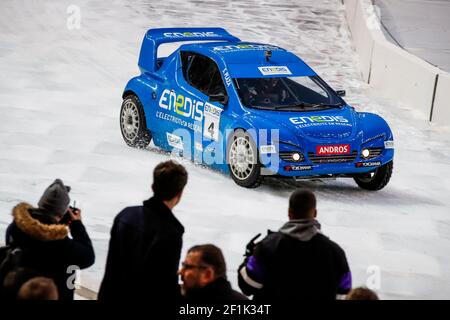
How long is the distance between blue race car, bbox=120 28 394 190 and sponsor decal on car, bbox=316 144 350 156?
11mm

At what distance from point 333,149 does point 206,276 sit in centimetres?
668

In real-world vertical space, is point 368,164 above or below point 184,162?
above

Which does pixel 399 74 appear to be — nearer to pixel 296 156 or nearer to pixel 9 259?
pixel 296 156

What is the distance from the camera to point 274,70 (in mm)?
13539

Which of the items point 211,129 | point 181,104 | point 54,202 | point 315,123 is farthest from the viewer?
point 181,104

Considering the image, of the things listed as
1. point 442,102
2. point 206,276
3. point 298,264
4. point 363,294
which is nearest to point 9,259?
point 206,276

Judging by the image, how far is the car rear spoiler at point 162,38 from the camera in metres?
14.7

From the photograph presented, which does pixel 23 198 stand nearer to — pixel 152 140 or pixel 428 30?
pixel 152 140

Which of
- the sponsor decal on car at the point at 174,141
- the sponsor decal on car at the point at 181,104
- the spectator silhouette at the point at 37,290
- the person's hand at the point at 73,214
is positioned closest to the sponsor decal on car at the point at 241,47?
the sponsor decal on car at the point at 181,104

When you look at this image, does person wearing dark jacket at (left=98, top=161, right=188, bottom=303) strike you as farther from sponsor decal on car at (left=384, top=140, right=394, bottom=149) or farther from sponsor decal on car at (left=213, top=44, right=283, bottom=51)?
sponsor decal on car at (left=213, top=44, right=283, bottom=51)

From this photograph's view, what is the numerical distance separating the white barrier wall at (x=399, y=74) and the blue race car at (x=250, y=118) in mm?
4189

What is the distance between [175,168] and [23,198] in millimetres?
5566

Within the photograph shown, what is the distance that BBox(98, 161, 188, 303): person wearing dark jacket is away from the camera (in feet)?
21.0

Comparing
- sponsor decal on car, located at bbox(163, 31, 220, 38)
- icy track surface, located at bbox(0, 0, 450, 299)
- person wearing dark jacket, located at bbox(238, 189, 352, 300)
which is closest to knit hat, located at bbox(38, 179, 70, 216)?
person wearing dark jacket, located at bbox(238, 189, 352, 300)
